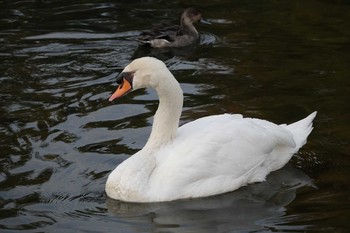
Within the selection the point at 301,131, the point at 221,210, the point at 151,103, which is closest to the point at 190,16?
the point at 151,103

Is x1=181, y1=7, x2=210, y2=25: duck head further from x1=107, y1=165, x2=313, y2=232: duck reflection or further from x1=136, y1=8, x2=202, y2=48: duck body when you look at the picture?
x1=107, y1=165, x2=313, y2=232: duck reflection

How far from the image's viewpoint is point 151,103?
11.3 m

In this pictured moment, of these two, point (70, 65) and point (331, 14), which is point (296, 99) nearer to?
point (70, 65)

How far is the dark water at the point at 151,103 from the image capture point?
813 cm

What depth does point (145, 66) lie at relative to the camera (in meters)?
8.55

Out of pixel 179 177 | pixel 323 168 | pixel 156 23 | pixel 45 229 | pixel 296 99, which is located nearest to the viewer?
pixel 45 229

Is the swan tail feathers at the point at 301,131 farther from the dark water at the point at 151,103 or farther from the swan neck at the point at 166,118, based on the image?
the swan neck at the point at 166,118

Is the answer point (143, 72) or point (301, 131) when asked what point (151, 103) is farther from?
point (143, 72)

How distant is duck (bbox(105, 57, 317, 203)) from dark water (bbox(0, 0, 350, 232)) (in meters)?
0.14

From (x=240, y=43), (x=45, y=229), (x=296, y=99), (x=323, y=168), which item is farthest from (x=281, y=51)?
(x=45, y=229)

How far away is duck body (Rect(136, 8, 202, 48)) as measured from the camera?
14.0m

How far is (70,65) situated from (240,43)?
2763 millimetres

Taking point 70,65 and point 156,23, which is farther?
point 156,23

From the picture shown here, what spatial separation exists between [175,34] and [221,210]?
6765 millimetres
